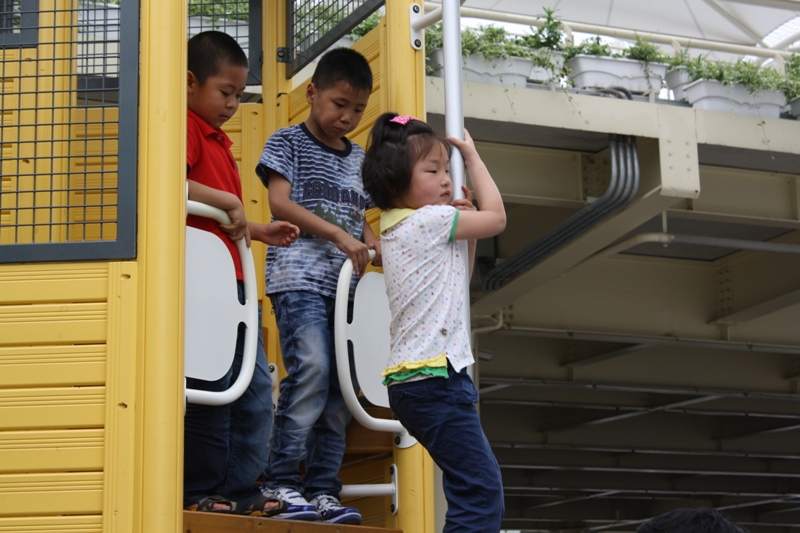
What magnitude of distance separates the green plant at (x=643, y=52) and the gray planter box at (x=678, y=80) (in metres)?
0.15

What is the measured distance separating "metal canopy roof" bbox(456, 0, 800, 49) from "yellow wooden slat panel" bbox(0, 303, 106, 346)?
11449 millimetres

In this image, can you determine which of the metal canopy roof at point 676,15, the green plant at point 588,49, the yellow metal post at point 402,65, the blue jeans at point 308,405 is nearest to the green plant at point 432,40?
the green plant at point 588,49

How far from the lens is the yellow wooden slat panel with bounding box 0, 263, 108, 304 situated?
3.01 metres

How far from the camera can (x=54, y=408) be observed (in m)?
2.94

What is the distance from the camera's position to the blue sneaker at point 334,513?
3.54 metres

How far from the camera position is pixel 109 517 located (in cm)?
286

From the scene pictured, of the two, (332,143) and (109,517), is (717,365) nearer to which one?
(332,143)

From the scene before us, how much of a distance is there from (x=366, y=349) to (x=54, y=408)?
1248 millimetres

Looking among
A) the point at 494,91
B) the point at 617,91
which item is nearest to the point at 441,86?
the point at 494,91

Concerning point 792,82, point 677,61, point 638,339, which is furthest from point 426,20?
point 638,339

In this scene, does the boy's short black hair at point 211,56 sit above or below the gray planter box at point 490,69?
below

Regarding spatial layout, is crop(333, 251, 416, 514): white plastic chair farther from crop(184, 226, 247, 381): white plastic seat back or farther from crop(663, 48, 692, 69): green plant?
crop(663, 48, 692, 69): green plant

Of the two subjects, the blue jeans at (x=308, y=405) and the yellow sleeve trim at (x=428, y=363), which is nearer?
the yellow sleeve trim at (x=428, y=363)

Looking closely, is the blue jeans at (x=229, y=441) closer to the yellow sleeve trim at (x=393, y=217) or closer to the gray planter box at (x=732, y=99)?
the yellow sleeve trim at (x=393, y=217)
